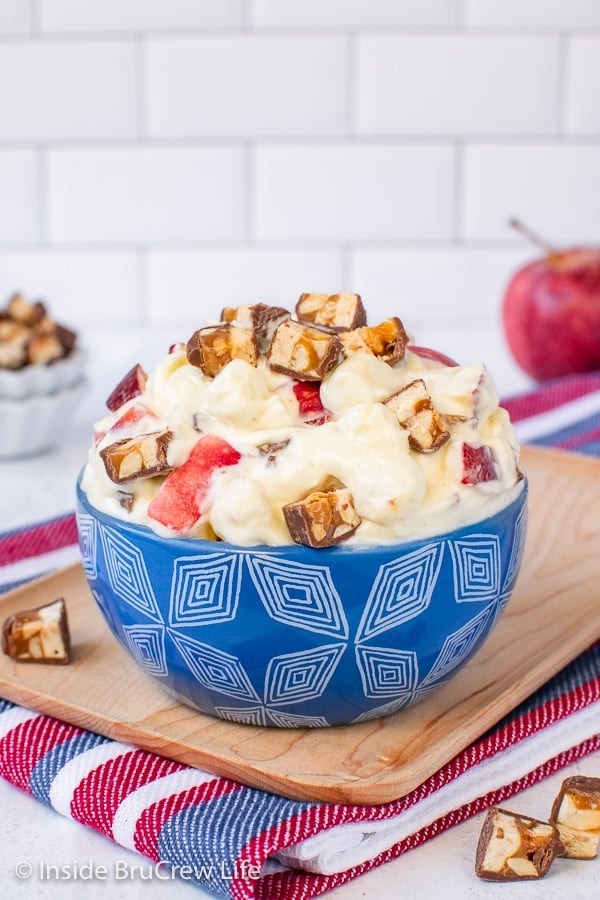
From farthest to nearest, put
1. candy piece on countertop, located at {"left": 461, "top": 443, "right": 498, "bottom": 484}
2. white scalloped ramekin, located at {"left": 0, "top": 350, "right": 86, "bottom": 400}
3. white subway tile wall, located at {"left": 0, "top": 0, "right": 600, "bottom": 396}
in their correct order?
white subway tile wall, located at {"left": 0, "top": 0, "right": 600, "bottom": 396}
white scalloped ramekin, located at {"left": 0, "top": 350, "right": 86, "bottom": 400}
candy piece on countertop, located at {"left": 461, "top": 443, "right": 498, "bottom": 484}

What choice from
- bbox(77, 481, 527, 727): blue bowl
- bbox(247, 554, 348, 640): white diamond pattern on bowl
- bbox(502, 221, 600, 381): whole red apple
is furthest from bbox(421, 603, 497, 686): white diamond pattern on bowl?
bbox(502, 221, 600, 381): whole red apple

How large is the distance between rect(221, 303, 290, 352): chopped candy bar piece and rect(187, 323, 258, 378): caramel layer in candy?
3 cm

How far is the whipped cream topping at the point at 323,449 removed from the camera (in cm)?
98

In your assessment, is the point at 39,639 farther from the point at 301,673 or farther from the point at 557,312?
the point at 557,312

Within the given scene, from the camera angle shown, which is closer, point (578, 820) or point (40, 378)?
point (578, 820)

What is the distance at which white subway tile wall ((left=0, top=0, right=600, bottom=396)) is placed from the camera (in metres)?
2.49

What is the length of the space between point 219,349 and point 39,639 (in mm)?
349

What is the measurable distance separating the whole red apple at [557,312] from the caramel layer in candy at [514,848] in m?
1.47

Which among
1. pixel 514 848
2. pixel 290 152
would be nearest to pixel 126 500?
pixel 514 848

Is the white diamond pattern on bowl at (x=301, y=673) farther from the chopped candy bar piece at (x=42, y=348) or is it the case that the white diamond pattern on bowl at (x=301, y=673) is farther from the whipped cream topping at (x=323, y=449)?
the chopped candy bar piece at (x=42, y=348)

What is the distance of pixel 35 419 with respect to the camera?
6.46 feet

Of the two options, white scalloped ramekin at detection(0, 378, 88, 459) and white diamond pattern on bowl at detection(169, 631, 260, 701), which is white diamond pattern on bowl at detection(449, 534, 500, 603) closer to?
white diamond pattern on bowl at detection(169, 631, 260, 701)

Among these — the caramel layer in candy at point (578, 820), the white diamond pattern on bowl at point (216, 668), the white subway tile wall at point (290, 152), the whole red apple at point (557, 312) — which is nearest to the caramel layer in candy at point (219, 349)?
the white diamond pattern on bowl at point (216, 668)

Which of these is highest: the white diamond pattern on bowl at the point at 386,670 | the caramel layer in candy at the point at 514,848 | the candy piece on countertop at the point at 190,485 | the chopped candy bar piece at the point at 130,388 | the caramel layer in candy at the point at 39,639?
the chopped candy bar piece at the point at 130,388
